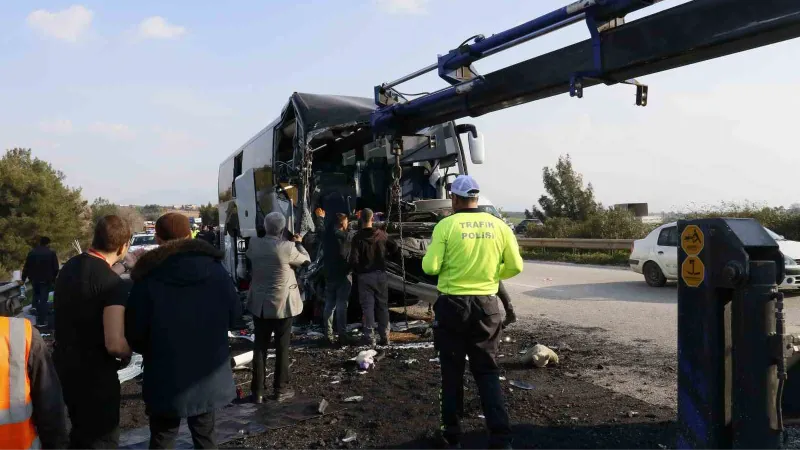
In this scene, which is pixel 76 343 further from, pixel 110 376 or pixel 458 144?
pixel 458 144

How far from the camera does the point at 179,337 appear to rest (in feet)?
10.9

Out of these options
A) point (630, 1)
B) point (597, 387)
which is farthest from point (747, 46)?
point (597, 387)

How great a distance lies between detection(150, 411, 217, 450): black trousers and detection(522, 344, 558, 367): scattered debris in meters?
4.10

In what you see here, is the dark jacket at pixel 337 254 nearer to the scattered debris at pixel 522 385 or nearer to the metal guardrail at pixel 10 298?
the scattered debris at pixel 522 385

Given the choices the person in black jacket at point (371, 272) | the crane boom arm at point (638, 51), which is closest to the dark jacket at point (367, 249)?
the person in black jacket at point (371, 272)

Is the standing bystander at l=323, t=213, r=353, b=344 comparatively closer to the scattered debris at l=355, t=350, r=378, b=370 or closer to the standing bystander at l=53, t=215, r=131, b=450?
the scattered debris at l=355, t=350, r=378, b=370

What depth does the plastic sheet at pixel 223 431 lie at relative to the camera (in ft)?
15.7

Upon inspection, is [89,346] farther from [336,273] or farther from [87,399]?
[336,273]

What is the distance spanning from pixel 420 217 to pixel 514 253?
5.50 meters

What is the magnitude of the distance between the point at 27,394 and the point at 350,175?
332 inches

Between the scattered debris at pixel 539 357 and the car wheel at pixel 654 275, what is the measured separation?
7.24 metres

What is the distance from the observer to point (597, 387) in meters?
5.86

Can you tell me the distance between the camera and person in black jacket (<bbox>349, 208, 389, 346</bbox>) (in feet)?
27.5

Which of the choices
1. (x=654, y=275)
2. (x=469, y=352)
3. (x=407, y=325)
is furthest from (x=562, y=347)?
(x=654, y=275)
